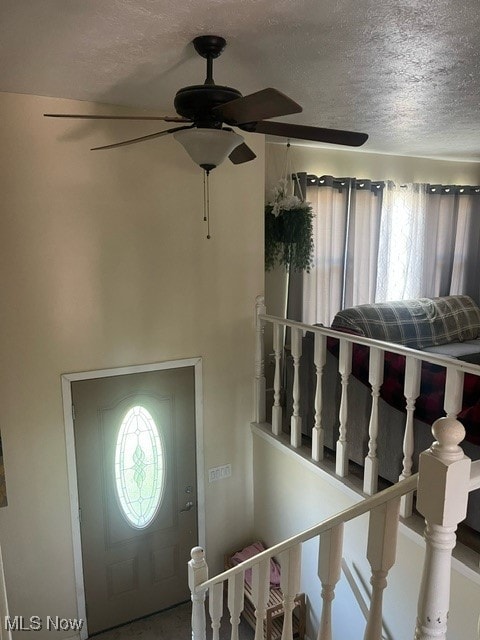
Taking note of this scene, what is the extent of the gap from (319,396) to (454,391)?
3.32ft

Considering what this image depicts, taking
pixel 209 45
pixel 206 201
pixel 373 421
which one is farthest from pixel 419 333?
pixel 209 45

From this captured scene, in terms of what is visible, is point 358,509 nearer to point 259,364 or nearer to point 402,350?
point 402,350

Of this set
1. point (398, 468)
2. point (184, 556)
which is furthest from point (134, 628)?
point (398, 468)

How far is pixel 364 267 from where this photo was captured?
15.4ft

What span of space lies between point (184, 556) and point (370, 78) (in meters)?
3.44

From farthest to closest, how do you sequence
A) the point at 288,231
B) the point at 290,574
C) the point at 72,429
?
the point at 288,231 → the point at 72,429 → the point at 290,574

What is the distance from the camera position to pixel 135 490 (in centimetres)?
341

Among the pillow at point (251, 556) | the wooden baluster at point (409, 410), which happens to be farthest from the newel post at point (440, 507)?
the pillow at point (251, 556)

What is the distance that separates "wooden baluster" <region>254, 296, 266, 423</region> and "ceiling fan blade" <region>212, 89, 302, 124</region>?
6.56 feet

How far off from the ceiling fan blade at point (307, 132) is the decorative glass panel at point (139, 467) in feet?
6.88

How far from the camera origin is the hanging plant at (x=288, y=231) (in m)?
3.90

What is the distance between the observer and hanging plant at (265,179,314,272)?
3.90 meters

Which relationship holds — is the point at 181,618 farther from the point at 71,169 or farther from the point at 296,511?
the point at 71,169

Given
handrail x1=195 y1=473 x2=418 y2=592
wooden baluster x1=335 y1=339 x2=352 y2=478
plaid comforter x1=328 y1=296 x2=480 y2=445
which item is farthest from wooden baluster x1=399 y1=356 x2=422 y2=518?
handrail x1=195 y1=473 x2=418 y2=592
